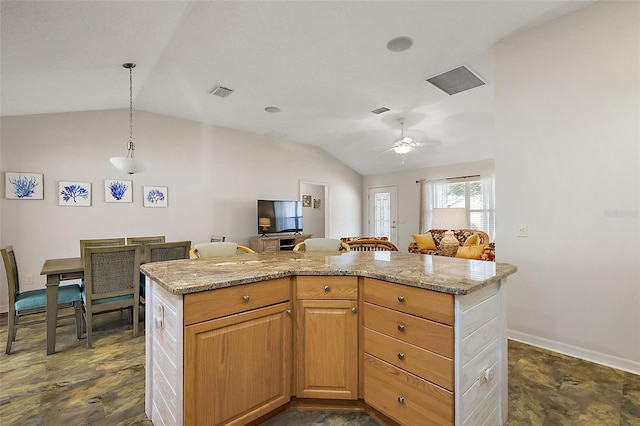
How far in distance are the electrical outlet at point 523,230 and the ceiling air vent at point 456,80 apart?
1904 millimetres

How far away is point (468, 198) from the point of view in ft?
21.5

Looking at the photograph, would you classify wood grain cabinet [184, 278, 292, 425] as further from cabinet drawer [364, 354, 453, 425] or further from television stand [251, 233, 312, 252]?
television stand [251, 233, 312, 252]

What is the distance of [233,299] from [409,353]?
0.95 metres

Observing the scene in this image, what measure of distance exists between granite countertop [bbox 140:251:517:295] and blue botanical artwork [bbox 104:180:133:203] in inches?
129

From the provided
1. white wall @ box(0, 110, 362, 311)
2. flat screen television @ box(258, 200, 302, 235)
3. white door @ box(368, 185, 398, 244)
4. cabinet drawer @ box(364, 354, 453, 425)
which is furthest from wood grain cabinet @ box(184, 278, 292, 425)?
white door @ box(368, 185, 398, 244)

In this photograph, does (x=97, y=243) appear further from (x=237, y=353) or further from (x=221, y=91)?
(x=237, y=353)

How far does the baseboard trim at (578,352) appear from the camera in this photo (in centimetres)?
231

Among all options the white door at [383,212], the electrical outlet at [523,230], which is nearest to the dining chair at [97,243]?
the electrical outlet at [523,230]

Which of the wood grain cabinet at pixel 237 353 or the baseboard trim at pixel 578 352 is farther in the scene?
the baseboard trim at pixel 578 352

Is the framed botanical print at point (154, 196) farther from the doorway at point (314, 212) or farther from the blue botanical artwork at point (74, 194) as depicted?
the doorway at point (314, 212)

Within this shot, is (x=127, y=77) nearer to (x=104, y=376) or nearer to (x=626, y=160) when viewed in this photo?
(x=104, y=376)

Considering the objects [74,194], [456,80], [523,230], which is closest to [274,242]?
[74,194]

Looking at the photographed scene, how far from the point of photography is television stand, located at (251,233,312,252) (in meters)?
5.66

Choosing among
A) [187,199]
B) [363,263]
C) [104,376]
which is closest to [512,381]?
[363,263]
